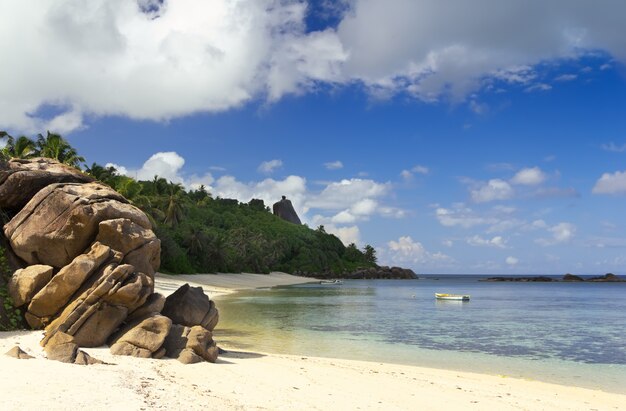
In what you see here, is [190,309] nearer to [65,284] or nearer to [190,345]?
[190,345]

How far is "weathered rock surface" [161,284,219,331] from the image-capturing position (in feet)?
64.7

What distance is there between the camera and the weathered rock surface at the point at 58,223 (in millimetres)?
19500

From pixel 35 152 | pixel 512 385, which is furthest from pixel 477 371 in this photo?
pixel 35 152

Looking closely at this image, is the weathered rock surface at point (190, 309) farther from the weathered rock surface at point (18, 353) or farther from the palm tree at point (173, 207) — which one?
the palm tree at point (173, 207)

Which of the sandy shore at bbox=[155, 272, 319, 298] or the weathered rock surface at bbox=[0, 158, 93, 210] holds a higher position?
the weathered rock surface at bbox=[0, 158, 93, 210]

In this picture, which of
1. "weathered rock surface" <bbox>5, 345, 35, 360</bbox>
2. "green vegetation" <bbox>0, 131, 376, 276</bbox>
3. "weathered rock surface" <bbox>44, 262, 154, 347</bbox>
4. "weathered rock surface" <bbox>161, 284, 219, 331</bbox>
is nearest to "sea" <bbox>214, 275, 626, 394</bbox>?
"weathered rock surface" <bbox>161, 284, 219, 331</bbox>

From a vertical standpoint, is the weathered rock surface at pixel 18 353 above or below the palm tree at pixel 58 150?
below

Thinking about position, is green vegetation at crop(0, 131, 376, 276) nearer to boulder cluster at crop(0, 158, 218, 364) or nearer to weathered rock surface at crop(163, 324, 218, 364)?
boulder cluster at crop(0, 158, 218, 364)

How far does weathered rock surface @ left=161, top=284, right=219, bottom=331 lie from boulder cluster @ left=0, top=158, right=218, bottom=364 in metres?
0.04

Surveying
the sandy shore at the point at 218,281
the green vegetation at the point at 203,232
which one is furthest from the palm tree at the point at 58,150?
the sandy shore at the point at 218,281

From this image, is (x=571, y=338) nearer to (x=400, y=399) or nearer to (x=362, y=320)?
(x=362, y=320)

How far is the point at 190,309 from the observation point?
20.0 m

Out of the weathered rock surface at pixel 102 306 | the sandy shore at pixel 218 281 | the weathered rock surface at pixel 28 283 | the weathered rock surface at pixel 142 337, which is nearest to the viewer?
the weathered rock surface at pixel 142 337

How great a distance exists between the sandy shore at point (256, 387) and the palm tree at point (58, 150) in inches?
1492
